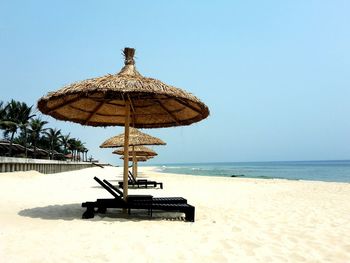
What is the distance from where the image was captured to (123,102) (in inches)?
329

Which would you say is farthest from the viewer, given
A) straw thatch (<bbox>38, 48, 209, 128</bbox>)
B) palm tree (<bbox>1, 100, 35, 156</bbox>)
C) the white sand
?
palm tree (<bbox>1, 100, 35, 156</bbox>)

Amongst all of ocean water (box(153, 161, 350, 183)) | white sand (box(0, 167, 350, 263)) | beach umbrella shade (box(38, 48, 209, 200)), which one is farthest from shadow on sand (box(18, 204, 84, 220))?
ocean water (box(153, 161, 350, 183))

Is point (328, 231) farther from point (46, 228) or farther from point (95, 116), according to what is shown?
point (95, 116)

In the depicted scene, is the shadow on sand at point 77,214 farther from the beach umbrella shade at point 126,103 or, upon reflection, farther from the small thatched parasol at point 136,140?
the small thatched parasol at point 136,140

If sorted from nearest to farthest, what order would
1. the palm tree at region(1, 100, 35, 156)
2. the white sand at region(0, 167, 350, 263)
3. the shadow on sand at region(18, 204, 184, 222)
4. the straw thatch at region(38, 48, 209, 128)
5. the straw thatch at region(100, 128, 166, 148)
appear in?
1. the white sand at region(0, 167, 350, 263)
2. the straw thatch at region(38, 48, 209, 128)
3. the shadow on sand at region(18, 204, 184, 222)
4. the straw thatch at region(100, 128, 166, 148)
5. the palm tree at region(1, 100, 35, 156)

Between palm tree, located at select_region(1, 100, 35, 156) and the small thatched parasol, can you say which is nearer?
the small thatched parasol

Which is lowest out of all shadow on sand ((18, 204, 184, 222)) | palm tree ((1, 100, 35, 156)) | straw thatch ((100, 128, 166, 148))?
shadow on sand ((18, 204, 184, 222))

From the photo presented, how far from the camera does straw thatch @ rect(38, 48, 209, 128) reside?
5.86 metres

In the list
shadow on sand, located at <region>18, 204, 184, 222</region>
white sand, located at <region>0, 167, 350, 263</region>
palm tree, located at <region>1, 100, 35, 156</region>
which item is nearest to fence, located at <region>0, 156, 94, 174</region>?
palm tree, located at <region>1, 100, 35, 156</region>

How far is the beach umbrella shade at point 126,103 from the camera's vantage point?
19.3ft

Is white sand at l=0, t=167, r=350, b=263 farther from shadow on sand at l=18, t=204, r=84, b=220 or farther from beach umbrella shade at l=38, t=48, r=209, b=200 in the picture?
beach umbrella shade at l=38, t=48, r=209, b=200

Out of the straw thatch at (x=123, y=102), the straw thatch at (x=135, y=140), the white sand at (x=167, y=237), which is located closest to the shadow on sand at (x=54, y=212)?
the white sand at (x=167, y=237)

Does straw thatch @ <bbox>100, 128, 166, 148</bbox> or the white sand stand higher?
straw thatch @ <bbox>100, 128, 166, 148</bbox>

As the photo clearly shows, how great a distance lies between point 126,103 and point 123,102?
57.9 inches
